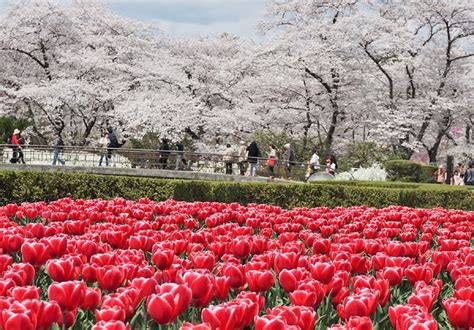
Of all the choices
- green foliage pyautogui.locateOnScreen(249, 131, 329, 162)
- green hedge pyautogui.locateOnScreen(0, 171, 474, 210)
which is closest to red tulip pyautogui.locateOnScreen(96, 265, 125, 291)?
green hedge pyautogui.locateOnScreen(0, 171, 474, 210)

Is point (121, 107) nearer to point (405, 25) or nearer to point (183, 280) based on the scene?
point (405, 25)

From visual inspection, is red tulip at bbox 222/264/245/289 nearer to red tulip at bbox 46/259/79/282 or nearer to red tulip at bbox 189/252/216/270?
red tulip at bbox 189/252/216/270

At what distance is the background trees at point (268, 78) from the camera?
1399 inches

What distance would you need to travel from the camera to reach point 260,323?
266 centimetres

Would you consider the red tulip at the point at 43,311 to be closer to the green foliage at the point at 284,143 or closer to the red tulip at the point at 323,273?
the red tulip at the point at 323,273

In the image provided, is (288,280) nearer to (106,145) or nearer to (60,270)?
(60,270)

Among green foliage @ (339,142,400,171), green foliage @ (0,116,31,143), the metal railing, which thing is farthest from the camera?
green foliage @ (0,116,31,143)

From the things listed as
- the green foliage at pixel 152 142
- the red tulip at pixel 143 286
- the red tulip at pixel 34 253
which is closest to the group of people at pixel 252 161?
the green foliage at pixel 152 142

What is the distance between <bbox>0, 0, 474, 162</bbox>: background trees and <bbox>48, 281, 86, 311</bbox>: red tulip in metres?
31.4

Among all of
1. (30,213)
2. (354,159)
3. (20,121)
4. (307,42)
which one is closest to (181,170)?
(354,159)

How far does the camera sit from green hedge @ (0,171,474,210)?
17469 millimetres

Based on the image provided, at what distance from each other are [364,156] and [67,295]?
29.9 metres

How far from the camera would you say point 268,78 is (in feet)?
121

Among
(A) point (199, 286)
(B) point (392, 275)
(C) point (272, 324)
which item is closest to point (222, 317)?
(C) point (272, 324)
